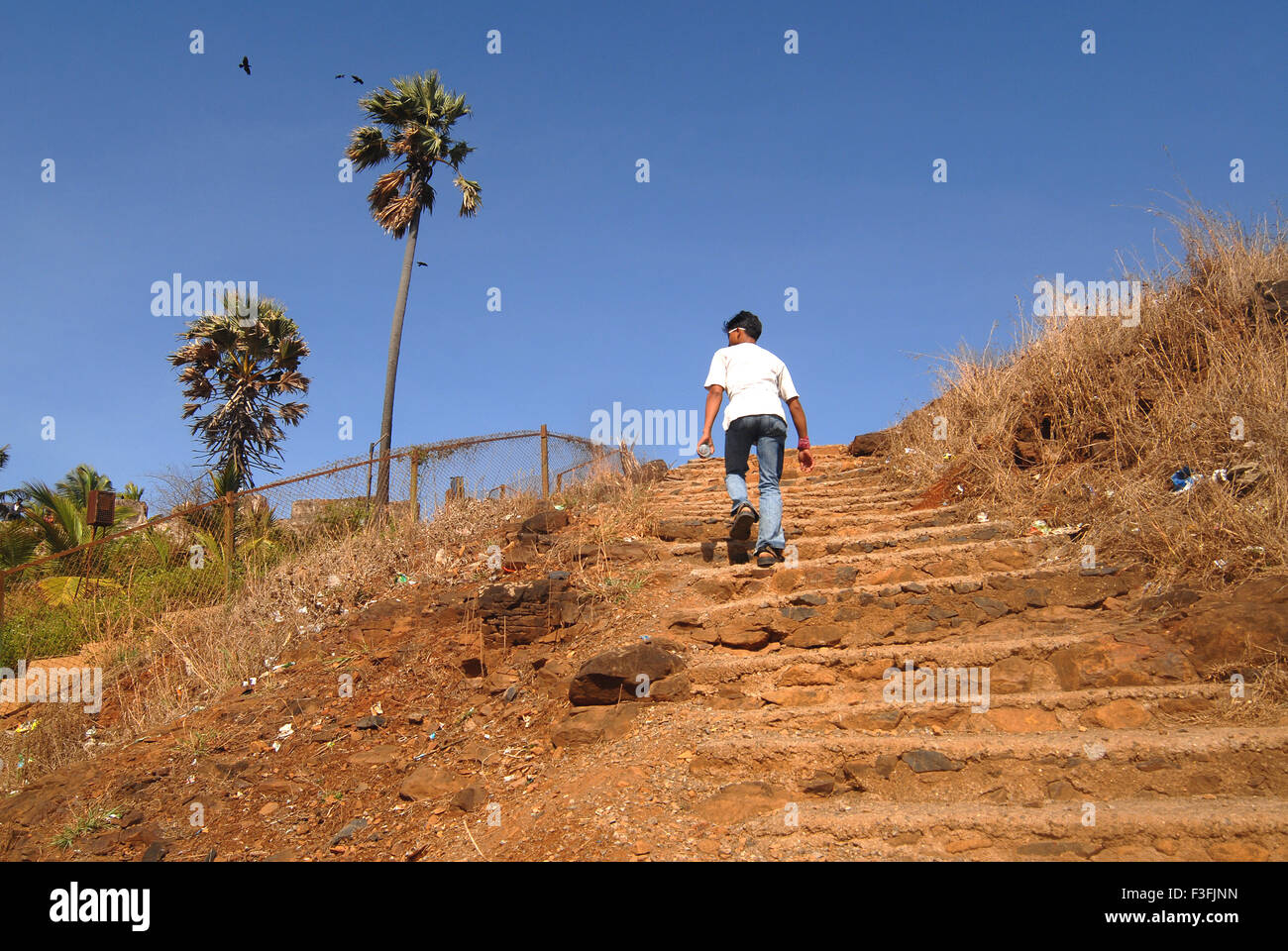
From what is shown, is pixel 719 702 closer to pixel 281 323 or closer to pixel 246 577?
pixel 246 577

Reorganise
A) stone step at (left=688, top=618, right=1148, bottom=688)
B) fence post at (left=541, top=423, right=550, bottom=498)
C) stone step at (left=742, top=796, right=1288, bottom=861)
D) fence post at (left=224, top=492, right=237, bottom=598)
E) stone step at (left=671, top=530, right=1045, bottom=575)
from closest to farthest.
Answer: stone step at (left=742, top=796, right=1288, bottom=861), stone step at (left=688, top=618, right=1148, bottom=688), stone step at (left=671, top=530, right=1045, bottom=575), fence post at (left=224, top=492, right=237, bottom=598), fence post at (left=541, top=423, right=550, bottom=498)

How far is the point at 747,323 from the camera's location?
22.0 feet

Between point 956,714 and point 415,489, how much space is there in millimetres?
7429

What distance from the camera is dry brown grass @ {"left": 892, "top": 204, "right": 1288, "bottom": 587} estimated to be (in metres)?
4.99

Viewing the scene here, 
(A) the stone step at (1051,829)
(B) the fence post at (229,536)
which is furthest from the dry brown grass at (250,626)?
(A) the stone step at (1051,829)

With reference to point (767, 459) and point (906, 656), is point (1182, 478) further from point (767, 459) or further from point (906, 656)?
point (767, 459)

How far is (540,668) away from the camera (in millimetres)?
5738

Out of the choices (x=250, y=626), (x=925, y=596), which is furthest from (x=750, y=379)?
(x=250, y=626)

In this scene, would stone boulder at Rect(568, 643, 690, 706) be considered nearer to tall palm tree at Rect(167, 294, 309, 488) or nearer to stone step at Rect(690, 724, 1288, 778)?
stone step at Rect(690, 724, 1288, 778)

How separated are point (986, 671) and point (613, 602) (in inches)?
109

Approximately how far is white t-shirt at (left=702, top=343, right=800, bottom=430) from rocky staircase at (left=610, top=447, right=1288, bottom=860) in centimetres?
116

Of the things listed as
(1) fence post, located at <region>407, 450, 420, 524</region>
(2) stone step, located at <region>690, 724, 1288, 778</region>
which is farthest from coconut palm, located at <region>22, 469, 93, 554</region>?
(2) stone step, located at <region>690, 724, 1288, 778</region>

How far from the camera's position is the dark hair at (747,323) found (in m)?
6.71
